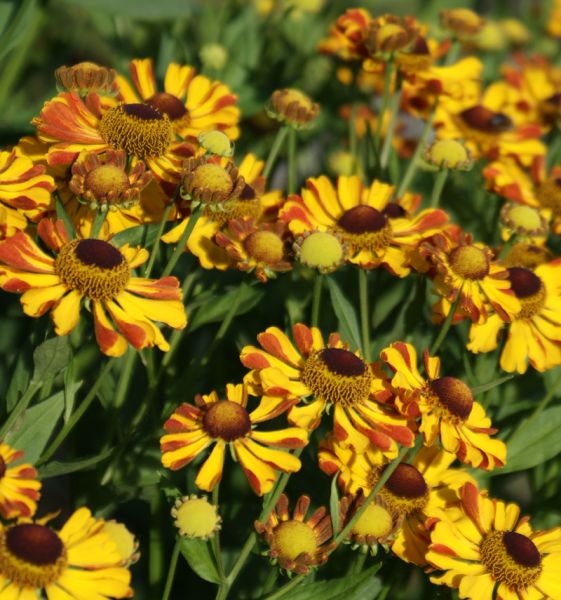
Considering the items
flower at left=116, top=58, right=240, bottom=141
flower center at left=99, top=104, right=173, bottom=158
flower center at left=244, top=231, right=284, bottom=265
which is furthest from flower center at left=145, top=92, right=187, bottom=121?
flower center at left=244, top=231, right=284, bottom=265

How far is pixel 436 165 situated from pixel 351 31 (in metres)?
0.30

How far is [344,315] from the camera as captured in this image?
1.28 m

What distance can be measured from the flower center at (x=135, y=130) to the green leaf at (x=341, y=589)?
527 millimetres

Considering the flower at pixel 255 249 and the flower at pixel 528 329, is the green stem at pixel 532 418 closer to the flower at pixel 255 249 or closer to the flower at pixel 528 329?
the flower at pixel 528 329

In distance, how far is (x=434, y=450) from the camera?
48.3 inches

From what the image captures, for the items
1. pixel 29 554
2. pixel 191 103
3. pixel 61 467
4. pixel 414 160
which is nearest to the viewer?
pixel 29 554

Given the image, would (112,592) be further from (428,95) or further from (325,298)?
(428,95)

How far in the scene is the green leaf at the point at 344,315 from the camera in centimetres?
127

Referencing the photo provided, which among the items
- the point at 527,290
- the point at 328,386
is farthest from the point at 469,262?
the point at 328,386

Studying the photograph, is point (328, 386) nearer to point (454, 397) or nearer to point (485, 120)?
point (454, 397)

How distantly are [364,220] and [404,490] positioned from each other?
37 cm

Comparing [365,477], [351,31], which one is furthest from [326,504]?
[351,31]

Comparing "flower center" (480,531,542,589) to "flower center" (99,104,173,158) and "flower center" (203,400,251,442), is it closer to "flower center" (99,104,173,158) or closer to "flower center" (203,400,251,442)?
"flower center" (203,400,251,442)

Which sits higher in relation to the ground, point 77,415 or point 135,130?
point 135,130
